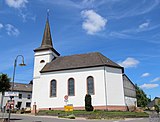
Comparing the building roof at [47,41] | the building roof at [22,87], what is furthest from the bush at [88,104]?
the building roof at [22,87]

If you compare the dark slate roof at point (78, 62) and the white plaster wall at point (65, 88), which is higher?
the dark slate roof at point (78, 62)

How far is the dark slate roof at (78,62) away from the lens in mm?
38081

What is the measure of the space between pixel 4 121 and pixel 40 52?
28076 millimetres

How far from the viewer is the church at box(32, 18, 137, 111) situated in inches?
1421

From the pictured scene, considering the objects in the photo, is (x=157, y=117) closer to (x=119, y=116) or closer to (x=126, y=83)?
(x=119, y=116)

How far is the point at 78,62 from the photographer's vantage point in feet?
132

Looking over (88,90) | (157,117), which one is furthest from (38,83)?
(157,117)

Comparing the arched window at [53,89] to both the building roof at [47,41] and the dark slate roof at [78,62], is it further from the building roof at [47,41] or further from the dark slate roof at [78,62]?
the building roof at [47,41]

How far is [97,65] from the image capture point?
37.1 meters

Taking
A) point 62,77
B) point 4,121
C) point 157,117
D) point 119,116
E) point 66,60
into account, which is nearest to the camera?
point 157,117

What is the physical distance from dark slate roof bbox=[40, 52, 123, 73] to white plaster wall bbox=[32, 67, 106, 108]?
0.83 meters

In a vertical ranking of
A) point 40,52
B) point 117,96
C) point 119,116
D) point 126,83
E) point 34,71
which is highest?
point 40,52

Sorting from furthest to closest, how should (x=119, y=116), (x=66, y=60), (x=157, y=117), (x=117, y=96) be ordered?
(x=66, y=60) → (x=117, y=96) → (x=119, y=116) → (x=157, y=117)

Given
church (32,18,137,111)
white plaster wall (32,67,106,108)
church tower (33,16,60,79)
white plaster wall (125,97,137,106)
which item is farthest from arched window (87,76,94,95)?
church tower (33,16,60,79)
